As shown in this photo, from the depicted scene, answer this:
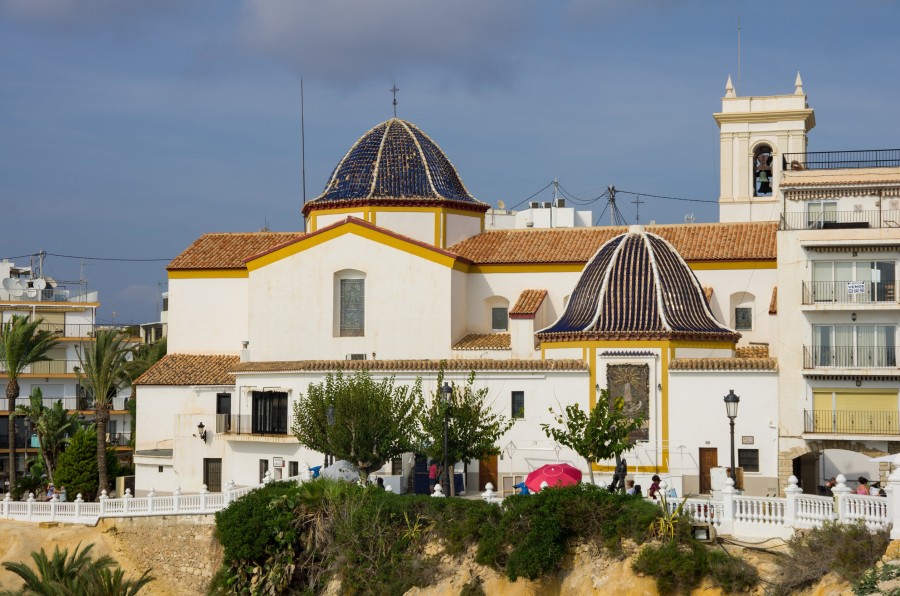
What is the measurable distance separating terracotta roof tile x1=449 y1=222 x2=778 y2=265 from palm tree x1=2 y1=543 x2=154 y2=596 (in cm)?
1653

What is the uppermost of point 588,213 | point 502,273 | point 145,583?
point 588,213

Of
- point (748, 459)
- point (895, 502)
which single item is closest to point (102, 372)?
point (748, 459)

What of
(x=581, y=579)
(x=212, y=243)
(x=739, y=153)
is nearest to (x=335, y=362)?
(x=212, y=243)

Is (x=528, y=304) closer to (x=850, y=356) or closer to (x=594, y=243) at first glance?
(x=594, y=243)

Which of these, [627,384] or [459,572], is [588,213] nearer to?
[627,384]

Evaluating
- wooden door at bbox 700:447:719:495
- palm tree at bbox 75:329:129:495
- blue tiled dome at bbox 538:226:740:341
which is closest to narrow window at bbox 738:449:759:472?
wooden door at bbox 700:447:719:495

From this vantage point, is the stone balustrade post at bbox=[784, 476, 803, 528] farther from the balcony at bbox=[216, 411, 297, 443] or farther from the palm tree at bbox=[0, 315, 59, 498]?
the palm tree at bbox=[0, 315, 59, 498]

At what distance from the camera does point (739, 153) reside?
59844 millimetres

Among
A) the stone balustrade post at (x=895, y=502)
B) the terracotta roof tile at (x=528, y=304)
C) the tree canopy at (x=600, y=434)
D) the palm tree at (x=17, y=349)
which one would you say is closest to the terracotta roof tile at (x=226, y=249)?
the palm tree at (x=17, y=349)

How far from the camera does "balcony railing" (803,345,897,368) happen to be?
40.2 m

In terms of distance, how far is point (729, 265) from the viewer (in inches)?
1877

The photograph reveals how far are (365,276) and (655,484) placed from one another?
16.8 meters

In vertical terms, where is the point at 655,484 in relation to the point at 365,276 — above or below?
below

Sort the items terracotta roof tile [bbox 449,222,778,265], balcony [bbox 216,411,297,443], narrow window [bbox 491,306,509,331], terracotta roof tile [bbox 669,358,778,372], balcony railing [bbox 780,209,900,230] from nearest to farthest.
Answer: balcony railing [bbox 780,209,900,230]
terracotta roof tile [bbox 669,358,778,372]
balcony [bbox 216,411,297,443]
terracotta roof tile [bbox 449,222,778,265]
narrow window [bbox 491,306,509,331]
